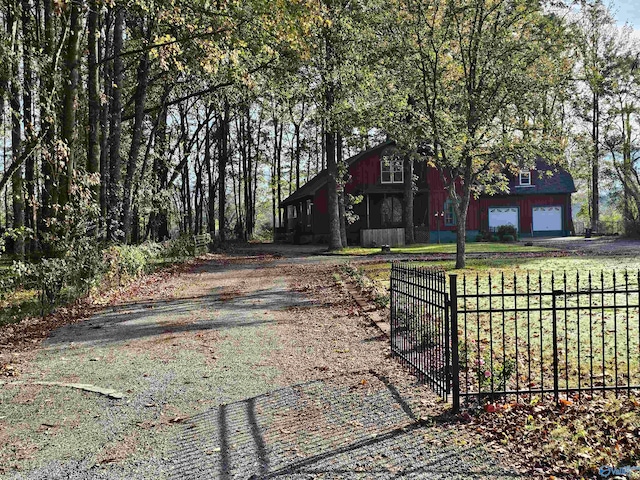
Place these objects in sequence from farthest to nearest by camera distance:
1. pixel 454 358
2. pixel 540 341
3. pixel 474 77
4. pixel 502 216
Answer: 1. pixel 502 216
2. pixel 474 77
3. pixel 540 341
4. pixel 454 358

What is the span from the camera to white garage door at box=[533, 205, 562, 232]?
45062 millimetres

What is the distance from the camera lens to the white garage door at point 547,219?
45.1 metres

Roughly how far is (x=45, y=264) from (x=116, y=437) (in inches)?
333

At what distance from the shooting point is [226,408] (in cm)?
623

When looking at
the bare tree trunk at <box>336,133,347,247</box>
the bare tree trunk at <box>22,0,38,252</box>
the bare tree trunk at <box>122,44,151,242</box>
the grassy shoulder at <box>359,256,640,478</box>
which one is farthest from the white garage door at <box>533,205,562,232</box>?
the grassy shoulder at <box>359,256,640,478</box>

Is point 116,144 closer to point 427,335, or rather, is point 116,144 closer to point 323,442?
point 427,335

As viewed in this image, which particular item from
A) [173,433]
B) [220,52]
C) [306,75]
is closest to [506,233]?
[306,75]

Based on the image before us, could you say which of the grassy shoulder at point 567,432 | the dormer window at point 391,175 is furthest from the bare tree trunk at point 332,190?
the grassy shoulder at point 567,432

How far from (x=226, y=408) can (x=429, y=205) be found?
1502 inches

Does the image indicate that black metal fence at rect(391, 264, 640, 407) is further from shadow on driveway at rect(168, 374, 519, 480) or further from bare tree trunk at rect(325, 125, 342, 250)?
bare tree trunk at rect(325, 125, 342, 250)

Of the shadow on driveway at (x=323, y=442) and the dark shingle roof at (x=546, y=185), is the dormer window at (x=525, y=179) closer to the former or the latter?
the dark shingle roof at (x=546, y=185)

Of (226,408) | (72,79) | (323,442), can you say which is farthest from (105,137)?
(323,442)

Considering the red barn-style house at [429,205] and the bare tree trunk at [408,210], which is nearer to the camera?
the bare tree trunk at [408,210]

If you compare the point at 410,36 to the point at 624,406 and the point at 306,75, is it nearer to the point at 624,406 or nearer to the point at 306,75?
the point at 306,75
